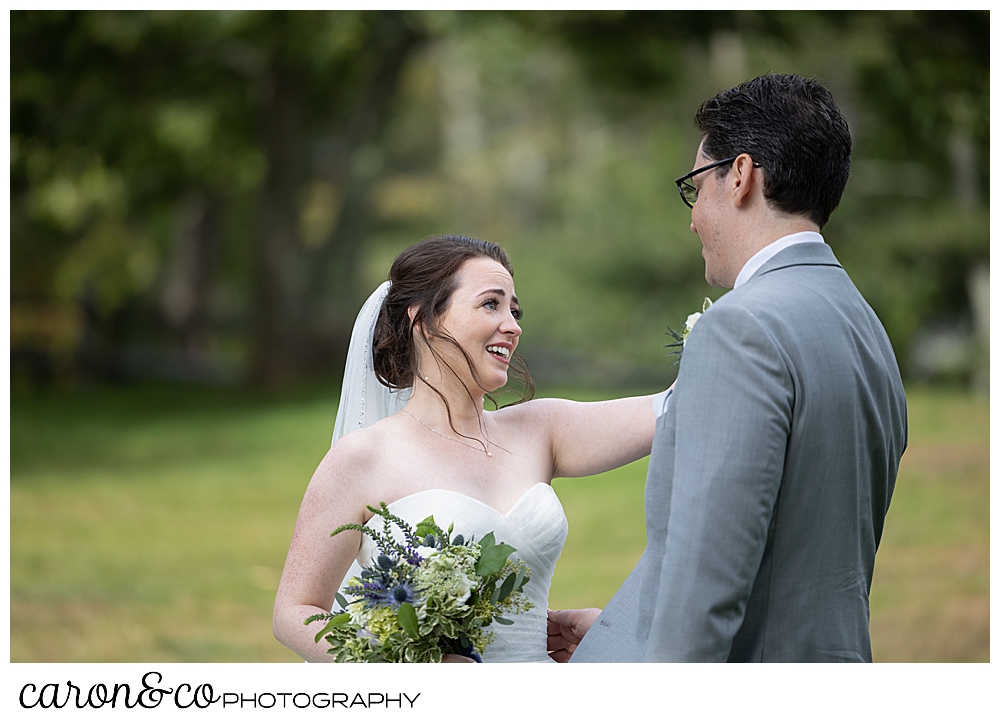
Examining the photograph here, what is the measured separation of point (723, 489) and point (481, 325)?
3.12 ft

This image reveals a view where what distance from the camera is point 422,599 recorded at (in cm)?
199

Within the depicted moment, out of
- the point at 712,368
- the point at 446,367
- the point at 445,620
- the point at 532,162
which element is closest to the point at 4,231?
the point at 446,367

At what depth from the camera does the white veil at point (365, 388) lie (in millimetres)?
2670

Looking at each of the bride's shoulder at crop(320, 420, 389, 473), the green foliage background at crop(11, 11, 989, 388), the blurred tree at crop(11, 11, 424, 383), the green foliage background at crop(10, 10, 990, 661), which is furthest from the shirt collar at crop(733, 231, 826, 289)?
the blurred tree at crop(11, 11, 424, 383)

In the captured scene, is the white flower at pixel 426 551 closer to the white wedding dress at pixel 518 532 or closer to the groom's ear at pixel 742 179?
the white wedding dress at pixel 518 532

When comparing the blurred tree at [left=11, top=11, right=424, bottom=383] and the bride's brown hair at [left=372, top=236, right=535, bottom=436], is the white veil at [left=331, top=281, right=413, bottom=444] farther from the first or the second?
the blurred tree at [left=11, top=11, right=424, bottom=383]

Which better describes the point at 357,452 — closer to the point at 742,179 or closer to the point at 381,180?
the point at 742,179

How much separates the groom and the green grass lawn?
5.73 meters

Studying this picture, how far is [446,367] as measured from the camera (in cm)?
250

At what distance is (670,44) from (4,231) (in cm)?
864

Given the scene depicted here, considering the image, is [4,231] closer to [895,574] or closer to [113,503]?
[113,503]

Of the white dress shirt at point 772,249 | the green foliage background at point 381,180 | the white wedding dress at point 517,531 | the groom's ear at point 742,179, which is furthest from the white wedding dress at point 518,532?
the green foliage background at point 381,180

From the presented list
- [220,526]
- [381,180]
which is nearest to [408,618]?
[220,526]

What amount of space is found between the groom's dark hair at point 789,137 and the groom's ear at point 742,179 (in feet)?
0.05
